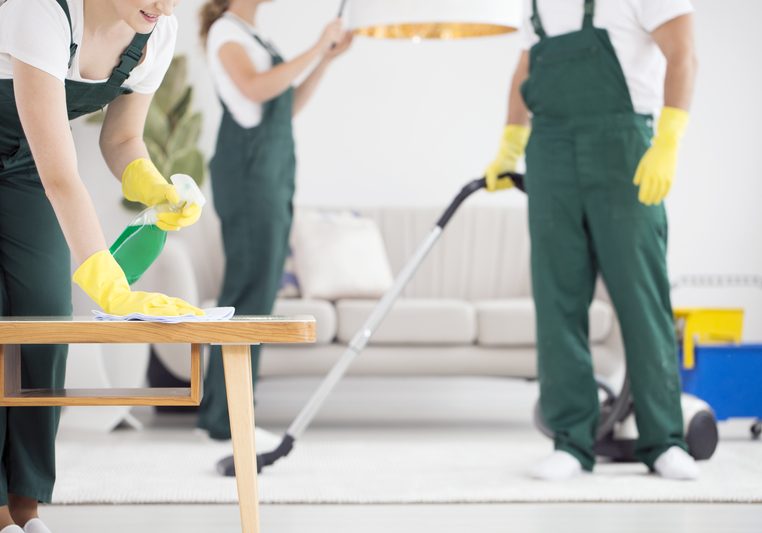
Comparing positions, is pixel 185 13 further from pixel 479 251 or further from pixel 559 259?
pixel 559 259

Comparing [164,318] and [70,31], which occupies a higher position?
[70,31]

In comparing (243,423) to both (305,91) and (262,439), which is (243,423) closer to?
(262,439)

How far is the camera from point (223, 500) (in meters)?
2.32

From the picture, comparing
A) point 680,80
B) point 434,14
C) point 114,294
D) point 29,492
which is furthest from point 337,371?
point 114,294

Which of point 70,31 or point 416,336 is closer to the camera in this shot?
point 70,31

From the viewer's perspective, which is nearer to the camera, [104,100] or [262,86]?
[104,100]

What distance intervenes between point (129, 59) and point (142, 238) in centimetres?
27

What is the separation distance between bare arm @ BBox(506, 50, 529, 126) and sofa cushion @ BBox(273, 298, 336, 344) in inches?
37.7

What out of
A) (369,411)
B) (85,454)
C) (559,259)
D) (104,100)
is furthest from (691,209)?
(104,100)

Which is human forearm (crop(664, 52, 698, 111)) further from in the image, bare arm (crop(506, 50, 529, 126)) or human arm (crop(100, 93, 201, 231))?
human arm (crop(100, 93, 201, 231))

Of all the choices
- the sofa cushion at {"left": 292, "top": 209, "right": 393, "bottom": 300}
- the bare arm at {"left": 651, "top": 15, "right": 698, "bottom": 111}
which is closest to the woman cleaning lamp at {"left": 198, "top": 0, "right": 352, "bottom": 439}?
the sofa cushion at {"left": 292, "top": 209, "right": 393, "bottom": 300}

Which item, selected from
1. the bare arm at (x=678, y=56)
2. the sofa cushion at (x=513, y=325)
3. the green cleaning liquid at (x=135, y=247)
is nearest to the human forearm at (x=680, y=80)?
the bare arm at (x=678, y=56)

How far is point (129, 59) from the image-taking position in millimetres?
1637

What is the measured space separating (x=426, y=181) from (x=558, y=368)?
7.49 ft
